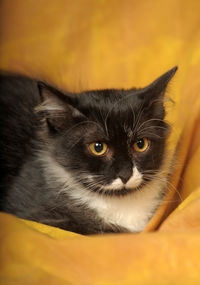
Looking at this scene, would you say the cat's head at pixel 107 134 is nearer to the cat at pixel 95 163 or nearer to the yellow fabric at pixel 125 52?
the cat at pixel 95 163

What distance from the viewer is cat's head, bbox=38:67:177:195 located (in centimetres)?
143

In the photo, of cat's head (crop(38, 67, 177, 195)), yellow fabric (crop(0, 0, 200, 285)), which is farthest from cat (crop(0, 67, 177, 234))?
yellow fabric (crop(0, 0, 200, 285))

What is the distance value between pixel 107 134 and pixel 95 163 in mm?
111

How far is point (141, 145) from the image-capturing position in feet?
4.97

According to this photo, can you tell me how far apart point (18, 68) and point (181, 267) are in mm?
1586

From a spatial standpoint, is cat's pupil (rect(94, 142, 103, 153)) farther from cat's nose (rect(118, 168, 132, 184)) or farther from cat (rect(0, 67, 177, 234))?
cat's nose (rect(118, 168, 132, 184))

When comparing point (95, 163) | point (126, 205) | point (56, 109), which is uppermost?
point (56, 109)

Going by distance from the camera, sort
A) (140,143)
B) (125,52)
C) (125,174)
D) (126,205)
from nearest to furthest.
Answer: (125,174)
(140,143)
(126,205)
(125,52)

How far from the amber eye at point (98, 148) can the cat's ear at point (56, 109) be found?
4.2 inches

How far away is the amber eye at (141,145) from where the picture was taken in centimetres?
149

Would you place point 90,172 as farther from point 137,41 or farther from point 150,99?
point 137,41

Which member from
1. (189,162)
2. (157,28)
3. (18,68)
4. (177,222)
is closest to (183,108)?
(189,162)

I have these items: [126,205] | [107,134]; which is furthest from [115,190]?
[107,134]

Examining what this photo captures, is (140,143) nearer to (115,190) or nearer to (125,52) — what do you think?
(115,190)
